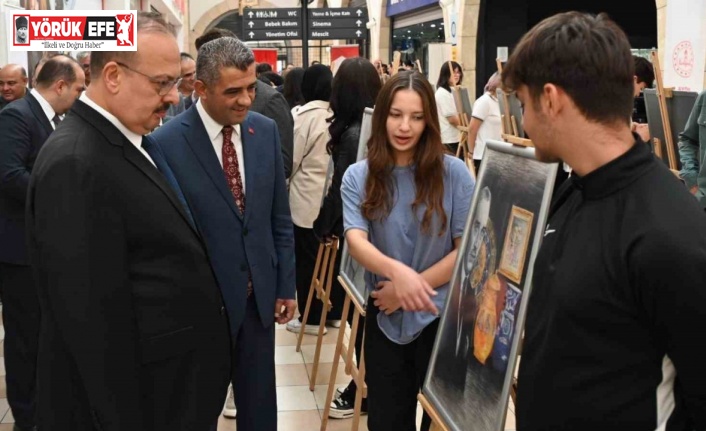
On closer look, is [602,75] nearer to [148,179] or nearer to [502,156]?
[502,156]

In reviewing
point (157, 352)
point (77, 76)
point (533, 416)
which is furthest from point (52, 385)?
point (77, 76)

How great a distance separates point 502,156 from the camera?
2.21 meters

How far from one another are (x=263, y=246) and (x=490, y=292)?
3.18ft

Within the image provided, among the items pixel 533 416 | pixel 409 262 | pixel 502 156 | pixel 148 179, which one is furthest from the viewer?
pixel 409 262

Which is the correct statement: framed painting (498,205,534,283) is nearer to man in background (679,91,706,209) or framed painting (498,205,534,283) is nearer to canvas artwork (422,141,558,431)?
canvas artwork (422,141,558,431)

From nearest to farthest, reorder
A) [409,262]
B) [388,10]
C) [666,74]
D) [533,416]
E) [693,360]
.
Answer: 1. [693,360]
2. [533,416]
3. [409,262]
4. [666,74]
5. [388,10]

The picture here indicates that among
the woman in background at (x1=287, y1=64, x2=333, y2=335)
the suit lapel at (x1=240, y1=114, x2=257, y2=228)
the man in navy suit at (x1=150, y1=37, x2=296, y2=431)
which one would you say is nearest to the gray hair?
the man in navy suit at (x1=150, y1=37, x2=296, y2=431)

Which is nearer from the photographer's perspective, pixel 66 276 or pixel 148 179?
pixel 66 276

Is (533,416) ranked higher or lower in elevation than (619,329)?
lower

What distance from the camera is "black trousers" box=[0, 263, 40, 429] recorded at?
3.60 m

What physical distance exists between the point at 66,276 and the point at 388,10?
19229 mm

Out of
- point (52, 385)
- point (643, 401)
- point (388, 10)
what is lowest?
point (52, 385)

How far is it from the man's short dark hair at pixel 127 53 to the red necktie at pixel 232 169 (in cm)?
73

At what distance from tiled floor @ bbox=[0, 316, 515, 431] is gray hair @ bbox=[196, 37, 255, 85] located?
6.08 feet
